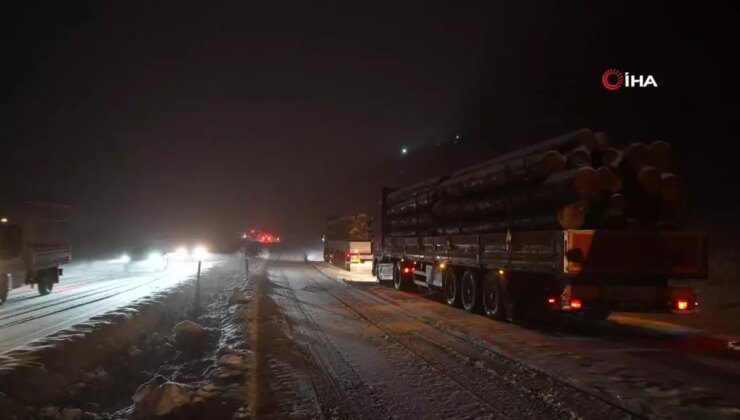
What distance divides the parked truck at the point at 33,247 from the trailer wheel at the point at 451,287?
13099 millimetres

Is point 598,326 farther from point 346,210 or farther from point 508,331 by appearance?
point 346,210

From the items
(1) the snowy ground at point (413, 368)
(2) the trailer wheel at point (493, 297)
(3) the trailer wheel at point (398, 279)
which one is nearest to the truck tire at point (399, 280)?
(3) the trailer wheel at point (398, 279)

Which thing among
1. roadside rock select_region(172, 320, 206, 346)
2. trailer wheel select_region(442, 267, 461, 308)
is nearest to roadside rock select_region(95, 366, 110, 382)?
roadside rock select_region(172, 320, 206, 346)

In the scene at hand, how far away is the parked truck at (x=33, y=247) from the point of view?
19173 millimetres

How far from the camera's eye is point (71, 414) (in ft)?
23.6

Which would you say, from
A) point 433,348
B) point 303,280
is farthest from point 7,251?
point 433,348

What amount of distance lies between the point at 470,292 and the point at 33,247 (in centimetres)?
1444

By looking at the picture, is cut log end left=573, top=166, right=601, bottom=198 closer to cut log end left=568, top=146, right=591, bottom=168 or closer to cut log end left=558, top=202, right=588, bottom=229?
cut log end left=558, top=202, right=588, bottom=229

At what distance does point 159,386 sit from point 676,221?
393 inches

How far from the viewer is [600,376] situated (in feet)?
26.1

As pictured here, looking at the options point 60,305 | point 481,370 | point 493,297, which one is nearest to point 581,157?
point 493,297

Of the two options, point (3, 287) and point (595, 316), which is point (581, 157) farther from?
point (3, 287)

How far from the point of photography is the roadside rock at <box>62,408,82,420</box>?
23.4 ft

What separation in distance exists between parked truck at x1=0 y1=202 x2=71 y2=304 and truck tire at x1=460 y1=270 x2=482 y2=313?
1353cm
